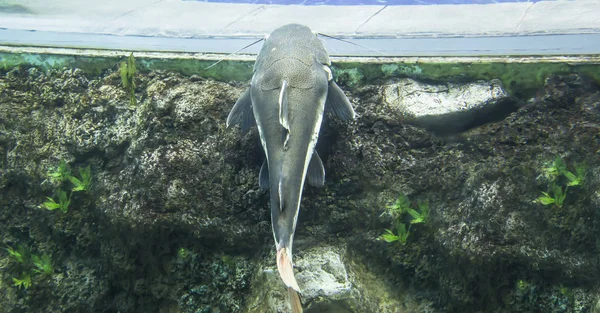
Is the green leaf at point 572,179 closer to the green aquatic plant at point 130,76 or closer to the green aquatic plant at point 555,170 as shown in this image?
the green aquatic plant at point 555,170

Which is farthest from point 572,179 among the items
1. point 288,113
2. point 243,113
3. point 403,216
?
point 243,113

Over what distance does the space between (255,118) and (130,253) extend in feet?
5.46

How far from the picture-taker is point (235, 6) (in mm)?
5867

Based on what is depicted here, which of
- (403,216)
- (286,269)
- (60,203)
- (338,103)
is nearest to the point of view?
(286,269)

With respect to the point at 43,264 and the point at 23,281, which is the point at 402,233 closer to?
the point at 43,264

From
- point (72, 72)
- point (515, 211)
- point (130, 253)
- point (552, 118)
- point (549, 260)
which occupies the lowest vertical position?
point (130, 253)

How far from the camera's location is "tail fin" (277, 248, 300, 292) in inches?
106

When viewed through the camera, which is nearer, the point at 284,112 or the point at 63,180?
the point at 284,112

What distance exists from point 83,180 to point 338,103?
237 cm

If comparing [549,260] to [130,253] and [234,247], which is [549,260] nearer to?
[234,247]

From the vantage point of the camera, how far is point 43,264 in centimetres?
419

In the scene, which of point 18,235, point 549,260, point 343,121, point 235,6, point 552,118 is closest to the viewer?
point 549,260

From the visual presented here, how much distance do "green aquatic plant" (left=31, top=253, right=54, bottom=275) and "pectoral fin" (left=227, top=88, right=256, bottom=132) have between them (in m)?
2.06

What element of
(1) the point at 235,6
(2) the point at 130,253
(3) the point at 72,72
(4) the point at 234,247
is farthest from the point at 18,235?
(1) the point at 235,6
